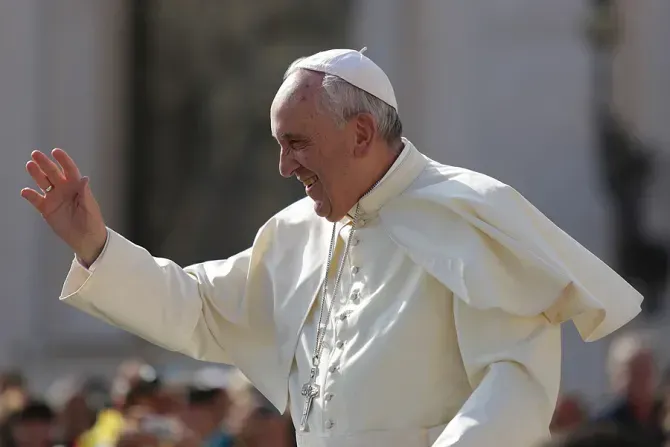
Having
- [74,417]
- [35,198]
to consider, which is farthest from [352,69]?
[74,417]

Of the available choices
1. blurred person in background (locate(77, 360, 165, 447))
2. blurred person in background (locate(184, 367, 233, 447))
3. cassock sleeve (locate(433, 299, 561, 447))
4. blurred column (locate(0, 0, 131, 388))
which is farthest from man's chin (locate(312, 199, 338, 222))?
blurred column (locate(0, 0, 131, 388))

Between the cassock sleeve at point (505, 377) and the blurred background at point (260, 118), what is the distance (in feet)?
33.0

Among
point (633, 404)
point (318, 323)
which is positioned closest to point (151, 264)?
point (318, 323)

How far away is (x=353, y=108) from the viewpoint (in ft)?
14.1

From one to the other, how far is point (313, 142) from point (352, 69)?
8.9 inches

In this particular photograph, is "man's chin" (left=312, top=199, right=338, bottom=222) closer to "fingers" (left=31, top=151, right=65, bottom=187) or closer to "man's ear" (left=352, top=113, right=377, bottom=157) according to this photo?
"man's ear" (left=352, top=113, right=377, bottom=157)

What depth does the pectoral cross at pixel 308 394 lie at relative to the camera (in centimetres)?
434

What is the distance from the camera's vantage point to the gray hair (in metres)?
4.28

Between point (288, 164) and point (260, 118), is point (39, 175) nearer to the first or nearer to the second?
point (288, 164)

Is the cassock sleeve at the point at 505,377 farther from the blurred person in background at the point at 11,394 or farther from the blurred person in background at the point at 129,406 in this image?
the blurred person in background at the point at 11,394

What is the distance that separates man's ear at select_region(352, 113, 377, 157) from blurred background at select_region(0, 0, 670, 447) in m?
9.97

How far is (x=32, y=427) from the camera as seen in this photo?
25.7 ft

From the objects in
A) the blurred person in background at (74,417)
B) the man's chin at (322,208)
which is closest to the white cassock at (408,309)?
the man's chin at (322,208)

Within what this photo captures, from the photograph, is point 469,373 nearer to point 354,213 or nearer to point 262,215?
point 354,213
